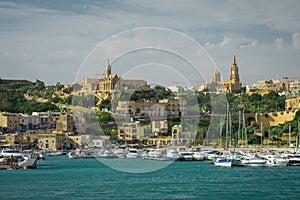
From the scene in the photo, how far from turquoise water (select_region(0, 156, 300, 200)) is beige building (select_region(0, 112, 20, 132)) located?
32514 mm

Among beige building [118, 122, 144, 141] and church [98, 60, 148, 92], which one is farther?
church [98, 60, 148, 92]

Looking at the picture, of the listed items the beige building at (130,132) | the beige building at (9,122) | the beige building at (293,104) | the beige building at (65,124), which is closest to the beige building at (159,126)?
the beige building at (130,132)

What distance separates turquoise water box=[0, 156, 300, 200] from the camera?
24.0m

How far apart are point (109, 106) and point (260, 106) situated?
53.4 ft

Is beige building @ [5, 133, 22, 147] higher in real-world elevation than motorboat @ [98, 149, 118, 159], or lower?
higher

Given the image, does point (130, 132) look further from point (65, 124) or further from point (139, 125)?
point (65, 124)

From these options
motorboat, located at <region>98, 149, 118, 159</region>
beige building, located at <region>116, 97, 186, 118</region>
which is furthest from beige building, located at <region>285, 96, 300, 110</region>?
motorboat, located at <region>98, 149, 118, 159</region>

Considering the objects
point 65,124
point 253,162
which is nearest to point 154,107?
point 65,124

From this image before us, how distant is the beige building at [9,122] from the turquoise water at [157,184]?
107 ft

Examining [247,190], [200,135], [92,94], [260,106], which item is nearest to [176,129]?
[200,135]

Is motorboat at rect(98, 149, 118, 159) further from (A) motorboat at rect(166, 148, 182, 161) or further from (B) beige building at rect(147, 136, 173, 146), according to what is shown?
(B) beige building at rect(147, 136, 173, 146)

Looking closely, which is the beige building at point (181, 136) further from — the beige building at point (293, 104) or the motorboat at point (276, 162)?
the motorboat at point (276, 162)

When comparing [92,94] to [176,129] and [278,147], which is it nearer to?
[176,129]

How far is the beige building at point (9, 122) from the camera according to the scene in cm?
6750
